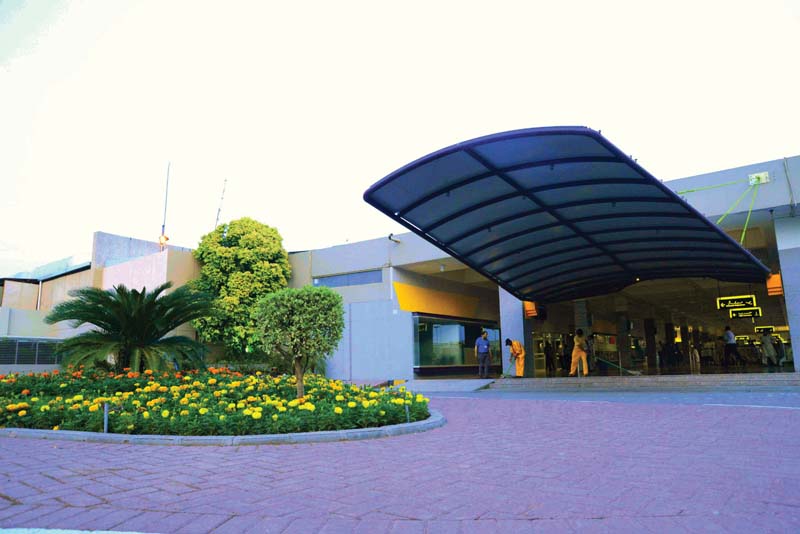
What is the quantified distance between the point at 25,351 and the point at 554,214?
20566 mm

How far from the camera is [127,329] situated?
538 inches

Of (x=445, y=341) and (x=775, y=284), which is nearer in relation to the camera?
(x=775, y=284)

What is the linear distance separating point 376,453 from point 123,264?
84.8ft

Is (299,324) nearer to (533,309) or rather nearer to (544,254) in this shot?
(544,254)

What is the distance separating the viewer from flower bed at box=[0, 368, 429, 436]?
24.6 ft

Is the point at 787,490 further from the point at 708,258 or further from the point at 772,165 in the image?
the point at 772,165

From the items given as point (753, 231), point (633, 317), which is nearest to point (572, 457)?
point (753, 231)

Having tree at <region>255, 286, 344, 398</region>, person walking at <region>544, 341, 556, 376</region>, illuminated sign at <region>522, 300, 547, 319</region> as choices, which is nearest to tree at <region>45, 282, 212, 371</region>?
tree at <region>255, 286, 344, 398</region>

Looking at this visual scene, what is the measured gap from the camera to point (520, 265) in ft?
59.5

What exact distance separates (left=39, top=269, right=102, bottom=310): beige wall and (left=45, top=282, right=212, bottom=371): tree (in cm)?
1867

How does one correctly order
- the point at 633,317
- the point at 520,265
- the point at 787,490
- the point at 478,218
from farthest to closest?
the point at 633,317
the point at 520,265
the point at 478,218
the point at 787,490

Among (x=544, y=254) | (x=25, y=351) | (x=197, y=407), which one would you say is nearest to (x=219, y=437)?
(x=197, y=407)

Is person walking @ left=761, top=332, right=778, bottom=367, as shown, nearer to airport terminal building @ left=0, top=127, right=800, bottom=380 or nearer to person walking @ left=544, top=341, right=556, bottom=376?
airport terminal building @ left=0, top=127, right=800, bottom=380

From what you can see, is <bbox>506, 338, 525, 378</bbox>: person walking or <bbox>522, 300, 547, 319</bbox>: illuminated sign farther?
<bbox>522, 300, 547, 319</bbox>: illuminated sign
